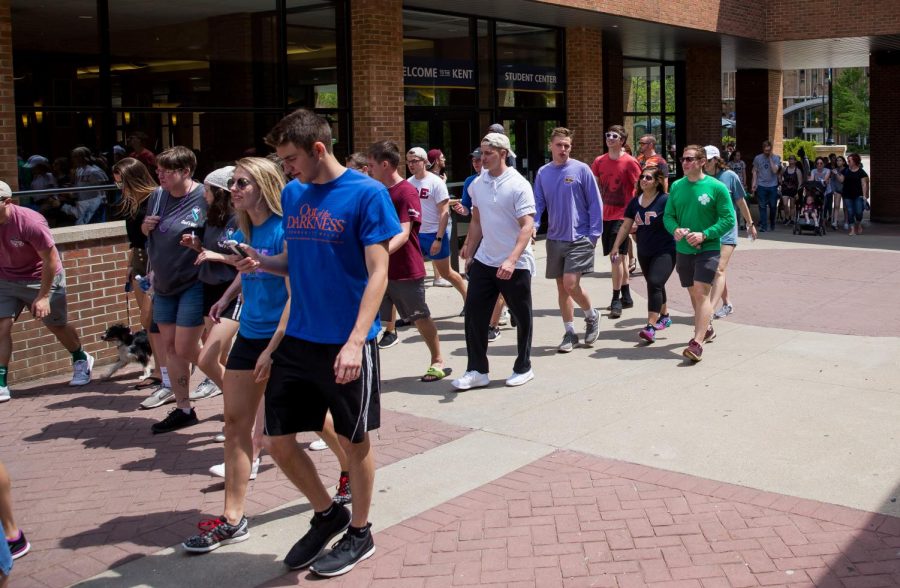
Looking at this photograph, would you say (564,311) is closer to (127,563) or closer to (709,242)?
(709,242)

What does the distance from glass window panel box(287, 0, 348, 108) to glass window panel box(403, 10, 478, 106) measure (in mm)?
1554

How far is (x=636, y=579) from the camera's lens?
4.50 metres

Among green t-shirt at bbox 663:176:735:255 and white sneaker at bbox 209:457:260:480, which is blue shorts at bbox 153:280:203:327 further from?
green t-shirt at bbox 663:176:735:255

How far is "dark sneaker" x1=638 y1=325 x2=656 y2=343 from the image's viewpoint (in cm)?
931

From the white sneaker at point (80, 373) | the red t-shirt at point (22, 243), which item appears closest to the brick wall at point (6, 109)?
the red t-shirt at point (22, 243)

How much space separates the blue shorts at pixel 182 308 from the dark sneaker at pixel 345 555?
263cm

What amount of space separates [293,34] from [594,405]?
26.1 ft

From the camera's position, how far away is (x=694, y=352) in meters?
8.46

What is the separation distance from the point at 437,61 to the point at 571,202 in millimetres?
7660

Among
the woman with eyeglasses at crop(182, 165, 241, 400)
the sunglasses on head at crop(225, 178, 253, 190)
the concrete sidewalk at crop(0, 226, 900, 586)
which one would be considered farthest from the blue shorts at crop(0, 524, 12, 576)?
the woman with eyeglasses at crop(182, 165, 241, 400)

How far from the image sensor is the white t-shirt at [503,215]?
7.67 metres

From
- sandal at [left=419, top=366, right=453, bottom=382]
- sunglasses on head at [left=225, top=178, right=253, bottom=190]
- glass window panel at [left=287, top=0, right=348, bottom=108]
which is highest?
glass window panel at [left=287, top=0, right=348, bottom=108]

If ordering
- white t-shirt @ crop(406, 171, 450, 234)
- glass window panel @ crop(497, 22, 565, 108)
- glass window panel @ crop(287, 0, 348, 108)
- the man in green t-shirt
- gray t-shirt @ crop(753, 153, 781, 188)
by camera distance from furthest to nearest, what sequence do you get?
1. gray t-shirt @ crop(753, 153, 781, 188)
2. glass window panel @ crop(497, 22, 565, 108)
3. glass window panel @ crop(287, 0, 348, 108)
4. white t-shirt @ crop(406, 171, 450, 234)
5. the man in green t-shirt

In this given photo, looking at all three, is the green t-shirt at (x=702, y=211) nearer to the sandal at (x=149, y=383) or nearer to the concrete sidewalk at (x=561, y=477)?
the concrete sidewalk at (x=561, y=477)
